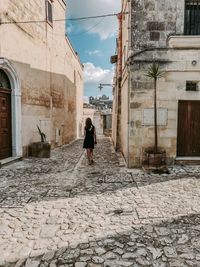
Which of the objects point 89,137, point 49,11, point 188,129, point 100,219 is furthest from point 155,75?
point 49,11

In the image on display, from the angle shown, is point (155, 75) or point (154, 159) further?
point (154, 159)

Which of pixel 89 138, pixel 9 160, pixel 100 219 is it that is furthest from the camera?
pixel 89 138

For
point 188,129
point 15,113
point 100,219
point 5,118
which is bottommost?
point 100,219

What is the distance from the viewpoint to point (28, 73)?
937 centimetres

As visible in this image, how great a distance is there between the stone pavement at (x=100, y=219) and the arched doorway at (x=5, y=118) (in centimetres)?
181

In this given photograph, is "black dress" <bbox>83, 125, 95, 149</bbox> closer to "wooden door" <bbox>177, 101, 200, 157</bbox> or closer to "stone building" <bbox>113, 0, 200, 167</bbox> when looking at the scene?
"stone building" <bbox>113, 0, 200, 167</bbox>

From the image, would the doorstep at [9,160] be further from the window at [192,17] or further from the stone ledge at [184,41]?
the window at [192,17]

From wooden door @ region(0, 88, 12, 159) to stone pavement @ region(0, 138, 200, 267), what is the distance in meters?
1.77

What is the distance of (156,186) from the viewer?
18.4 feet

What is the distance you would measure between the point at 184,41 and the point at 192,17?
0.95 m

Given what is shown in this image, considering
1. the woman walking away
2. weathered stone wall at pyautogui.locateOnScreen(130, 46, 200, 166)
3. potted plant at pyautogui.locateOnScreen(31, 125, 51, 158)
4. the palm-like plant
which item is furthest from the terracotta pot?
potted plant at pyautogui.locateOnScreen(31, 125, 51, 158)

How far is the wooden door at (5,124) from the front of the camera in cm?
811

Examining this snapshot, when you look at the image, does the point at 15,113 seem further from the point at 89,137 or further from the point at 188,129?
the point at 188,129

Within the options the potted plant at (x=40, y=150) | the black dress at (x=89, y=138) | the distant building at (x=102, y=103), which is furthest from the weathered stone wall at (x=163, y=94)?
the distant building at (x=102, y=103)
